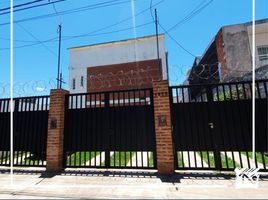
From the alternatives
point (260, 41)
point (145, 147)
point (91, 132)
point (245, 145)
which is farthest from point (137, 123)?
point (260, 41)

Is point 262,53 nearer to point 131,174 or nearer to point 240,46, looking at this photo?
point 240,46

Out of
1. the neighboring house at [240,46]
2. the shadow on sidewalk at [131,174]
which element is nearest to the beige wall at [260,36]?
the neighboring house at [240,46]

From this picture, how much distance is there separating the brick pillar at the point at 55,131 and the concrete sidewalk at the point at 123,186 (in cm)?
41

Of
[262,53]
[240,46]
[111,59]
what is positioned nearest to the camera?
[240,46]

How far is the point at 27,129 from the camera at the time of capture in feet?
22.5

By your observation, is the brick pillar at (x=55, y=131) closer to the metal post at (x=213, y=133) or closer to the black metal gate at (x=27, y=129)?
the black metal gate at (x=27, y=129)

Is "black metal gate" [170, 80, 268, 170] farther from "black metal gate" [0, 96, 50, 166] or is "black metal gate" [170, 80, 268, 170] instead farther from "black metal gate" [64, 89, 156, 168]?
"black metal gate" [0, 96, 50, 166]

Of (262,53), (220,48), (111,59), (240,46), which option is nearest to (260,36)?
(262,53)

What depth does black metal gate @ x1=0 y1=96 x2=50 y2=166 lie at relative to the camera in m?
6.71

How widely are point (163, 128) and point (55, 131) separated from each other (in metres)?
3.38

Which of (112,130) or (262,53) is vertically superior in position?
(262,53)

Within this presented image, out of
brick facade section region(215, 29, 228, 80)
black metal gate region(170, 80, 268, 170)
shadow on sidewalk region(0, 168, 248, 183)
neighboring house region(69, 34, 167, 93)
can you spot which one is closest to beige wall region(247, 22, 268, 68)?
brick facade section region(215, 29, 228, 80)

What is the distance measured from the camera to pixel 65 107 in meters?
6.74

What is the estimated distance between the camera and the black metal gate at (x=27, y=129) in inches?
264
